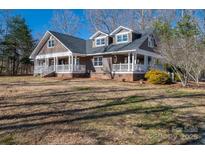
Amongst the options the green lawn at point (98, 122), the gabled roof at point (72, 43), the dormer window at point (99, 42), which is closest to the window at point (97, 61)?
the gabled roof at point (72, 43)

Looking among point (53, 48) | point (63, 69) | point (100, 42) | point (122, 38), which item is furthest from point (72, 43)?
point (122, 38)

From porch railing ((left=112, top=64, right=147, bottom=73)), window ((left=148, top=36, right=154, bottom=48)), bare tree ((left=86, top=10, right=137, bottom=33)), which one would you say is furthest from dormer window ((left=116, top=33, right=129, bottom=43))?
bare tree ((left=86, top=10, right=137, bottom=33))

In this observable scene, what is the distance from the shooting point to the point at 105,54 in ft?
78.4

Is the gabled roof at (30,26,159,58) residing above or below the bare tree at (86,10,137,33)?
below

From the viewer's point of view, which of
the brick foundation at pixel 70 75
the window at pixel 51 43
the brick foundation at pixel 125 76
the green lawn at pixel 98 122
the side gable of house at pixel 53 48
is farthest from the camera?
the window at pixel 51 43

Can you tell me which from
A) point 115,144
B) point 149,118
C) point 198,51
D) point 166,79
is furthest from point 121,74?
point 115,144

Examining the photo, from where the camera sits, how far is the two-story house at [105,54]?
21.6m

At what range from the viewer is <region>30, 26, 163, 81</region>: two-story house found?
71.0 feet

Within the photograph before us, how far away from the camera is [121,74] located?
21609 mm

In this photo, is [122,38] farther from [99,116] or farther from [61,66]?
[99,116]

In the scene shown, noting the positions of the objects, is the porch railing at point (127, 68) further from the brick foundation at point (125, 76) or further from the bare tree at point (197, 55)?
the bare tree at point (197, 55)

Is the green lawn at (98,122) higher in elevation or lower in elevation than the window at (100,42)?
lower

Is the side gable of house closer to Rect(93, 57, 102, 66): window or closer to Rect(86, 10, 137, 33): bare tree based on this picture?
Rect(93, 57, 102, 66): window

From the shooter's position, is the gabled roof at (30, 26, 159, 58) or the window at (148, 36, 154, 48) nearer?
the gabled roof at (30, 26, 159, 58)
